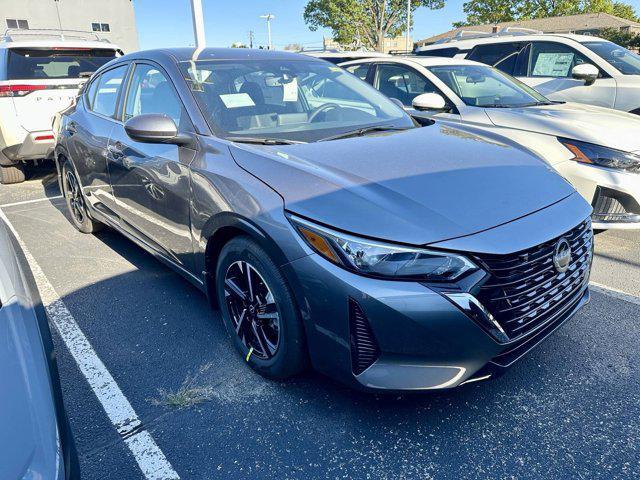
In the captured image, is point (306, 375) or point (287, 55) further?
point (287, 55)

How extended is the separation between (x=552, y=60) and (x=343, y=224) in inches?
262

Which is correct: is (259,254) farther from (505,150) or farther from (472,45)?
(472,45)

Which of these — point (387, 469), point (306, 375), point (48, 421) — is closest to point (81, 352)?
point (306, 375)

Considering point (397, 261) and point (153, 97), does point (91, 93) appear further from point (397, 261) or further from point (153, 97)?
point (397, 261)

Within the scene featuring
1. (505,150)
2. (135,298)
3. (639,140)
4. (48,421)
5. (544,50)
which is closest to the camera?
(48,421)

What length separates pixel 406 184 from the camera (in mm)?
2086

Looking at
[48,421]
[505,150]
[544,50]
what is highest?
[544,50]

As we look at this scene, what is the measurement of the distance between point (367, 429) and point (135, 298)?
2041mm

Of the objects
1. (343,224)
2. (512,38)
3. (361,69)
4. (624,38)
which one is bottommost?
(343,224)

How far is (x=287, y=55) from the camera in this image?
3.58 meters

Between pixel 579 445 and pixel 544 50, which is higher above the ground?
pixel 544 50

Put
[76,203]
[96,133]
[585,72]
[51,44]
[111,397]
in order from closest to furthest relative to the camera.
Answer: [111,397] < [96,133] < [76,203] < [51,44] < [585,72]

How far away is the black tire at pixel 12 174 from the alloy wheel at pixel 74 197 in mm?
2632

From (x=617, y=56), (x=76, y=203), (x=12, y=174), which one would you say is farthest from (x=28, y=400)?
(x=617, y=56)
